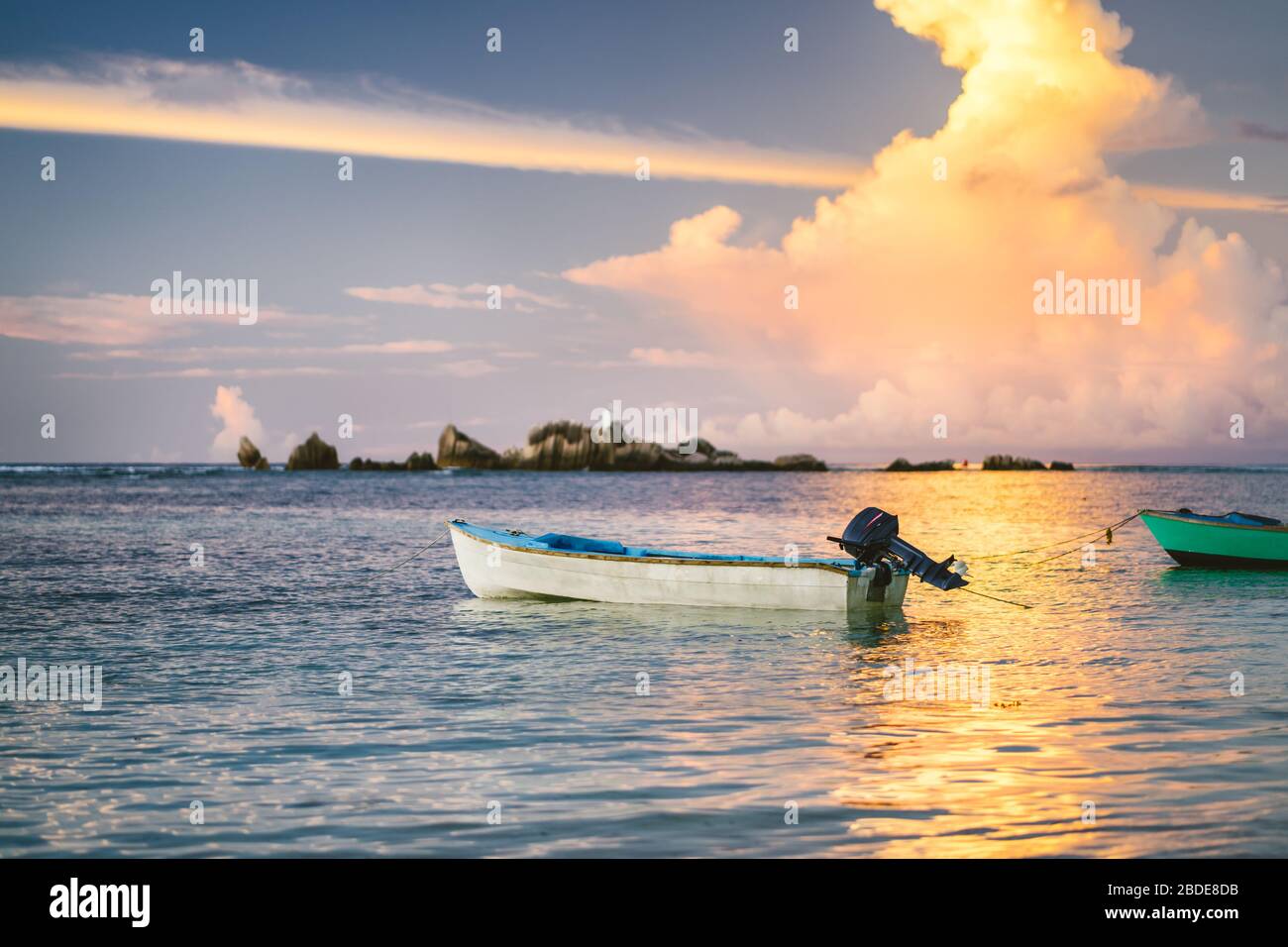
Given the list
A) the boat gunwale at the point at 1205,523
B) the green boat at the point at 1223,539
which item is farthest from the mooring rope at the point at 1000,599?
the boat gunwale at the point at 1205,523

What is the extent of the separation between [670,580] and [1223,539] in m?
19.1

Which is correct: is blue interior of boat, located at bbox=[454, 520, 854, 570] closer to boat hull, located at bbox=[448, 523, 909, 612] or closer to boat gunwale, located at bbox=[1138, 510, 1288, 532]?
boat hull, located at bbox=[448, 523, 909, 612]

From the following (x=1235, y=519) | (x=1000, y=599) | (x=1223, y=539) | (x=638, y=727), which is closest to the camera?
(x=638, y=727)

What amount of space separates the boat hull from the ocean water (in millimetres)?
398

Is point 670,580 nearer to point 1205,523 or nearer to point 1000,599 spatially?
point 1000,599

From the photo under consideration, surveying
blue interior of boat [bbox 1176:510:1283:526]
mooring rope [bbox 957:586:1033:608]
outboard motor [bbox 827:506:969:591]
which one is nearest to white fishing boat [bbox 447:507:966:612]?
outboard motor [bbox 827:506:969:591]

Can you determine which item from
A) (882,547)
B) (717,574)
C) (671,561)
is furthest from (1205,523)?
(671,561)

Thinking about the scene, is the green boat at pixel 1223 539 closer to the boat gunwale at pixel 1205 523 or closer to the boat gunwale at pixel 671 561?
the boat gunwale at pixel 1205 523

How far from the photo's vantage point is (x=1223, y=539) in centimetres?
3353

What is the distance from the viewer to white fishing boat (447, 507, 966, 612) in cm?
2267

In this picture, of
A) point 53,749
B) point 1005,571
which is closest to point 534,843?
point 53,749

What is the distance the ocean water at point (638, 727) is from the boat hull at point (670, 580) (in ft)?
1.31
